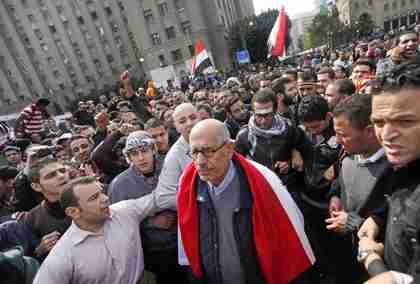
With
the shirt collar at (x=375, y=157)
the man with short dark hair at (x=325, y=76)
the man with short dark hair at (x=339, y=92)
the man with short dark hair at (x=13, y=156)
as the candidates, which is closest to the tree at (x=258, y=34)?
the man with short dark hair at (x=325, y=76)

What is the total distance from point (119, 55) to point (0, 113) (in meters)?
21.6

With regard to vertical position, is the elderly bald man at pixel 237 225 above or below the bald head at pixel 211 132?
below

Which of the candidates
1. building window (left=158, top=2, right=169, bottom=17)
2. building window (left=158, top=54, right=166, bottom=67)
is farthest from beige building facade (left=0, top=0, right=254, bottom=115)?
building window (left=158, top=2, right=169, bottom=17)

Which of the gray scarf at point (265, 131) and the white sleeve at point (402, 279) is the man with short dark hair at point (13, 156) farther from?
the white sleeve at point (402, 279)

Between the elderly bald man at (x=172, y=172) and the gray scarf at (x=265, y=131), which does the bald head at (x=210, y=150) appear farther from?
the gray scarf at (x=265, y=131)

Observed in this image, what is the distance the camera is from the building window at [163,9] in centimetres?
4084

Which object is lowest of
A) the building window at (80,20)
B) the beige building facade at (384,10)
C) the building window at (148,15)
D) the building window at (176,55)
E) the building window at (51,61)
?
the beige building facade at (384,10)

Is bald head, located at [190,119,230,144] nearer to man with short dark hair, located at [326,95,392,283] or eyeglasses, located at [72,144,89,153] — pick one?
man with short dark hair, located at [326,95,392,283]

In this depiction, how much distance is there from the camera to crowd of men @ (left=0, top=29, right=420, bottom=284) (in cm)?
140

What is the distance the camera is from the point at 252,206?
6.93 feet

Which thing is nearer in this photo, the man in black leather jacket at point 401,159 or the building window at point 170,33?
the man in black leather jacket at point 401,159

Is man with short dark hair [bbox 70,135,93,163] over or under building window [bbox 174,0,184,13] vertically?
under

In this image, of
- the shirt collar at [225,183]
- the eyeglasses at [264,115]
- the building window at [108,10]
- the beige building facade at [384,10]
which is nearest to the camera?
the shirt collar at [225,183]

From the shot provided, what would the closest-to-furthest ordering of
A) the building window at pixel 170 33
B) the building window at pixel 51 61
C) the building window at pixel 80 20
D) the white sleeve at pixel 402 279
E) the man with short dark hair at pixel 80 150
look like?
the white sleeve at pixel 402 279
the man with short dark hair at pixel 80 150
the building window at pixel 170 33
the building window at pixel 80 20
the building window at pixel 51 61
